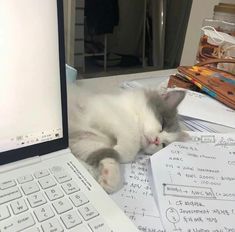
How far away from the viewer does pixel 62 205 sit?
1.19ft

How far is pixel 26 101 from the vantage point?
0.39 meters

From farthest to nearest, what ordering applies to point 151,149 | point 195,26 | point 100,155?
1. point 195,26
2. point 151,149
3. point 100,155

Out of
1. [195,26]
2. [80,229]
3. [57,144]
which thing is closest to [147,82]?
[57,144]

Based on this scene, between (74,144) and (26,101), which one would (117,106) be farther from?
(26,101)

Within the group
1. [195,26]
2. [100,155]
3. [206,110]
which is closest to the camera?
[100,155]

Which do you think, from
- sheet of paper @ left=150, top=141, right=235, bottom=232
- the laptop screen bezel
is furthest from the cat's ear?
the laptop screen bezel

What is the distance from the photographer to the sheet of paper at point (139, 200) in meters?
0.44

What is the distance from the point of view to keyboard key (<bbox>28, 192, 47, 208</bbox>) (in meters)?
0.36

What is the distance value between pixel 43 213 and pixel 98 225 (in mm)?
65

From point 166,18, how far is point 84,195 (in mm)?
2555

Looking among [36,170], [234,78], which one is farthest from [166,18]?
[36,170]

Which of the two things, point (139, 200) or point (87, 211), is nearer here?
point (87, 211)

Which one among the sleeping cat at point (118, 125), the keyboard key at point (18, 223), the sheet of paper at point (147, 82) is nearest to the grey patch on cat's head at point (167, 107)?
the sleeping cat at point (118, 125)

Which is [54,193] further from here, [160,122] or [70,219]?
[160,122]
